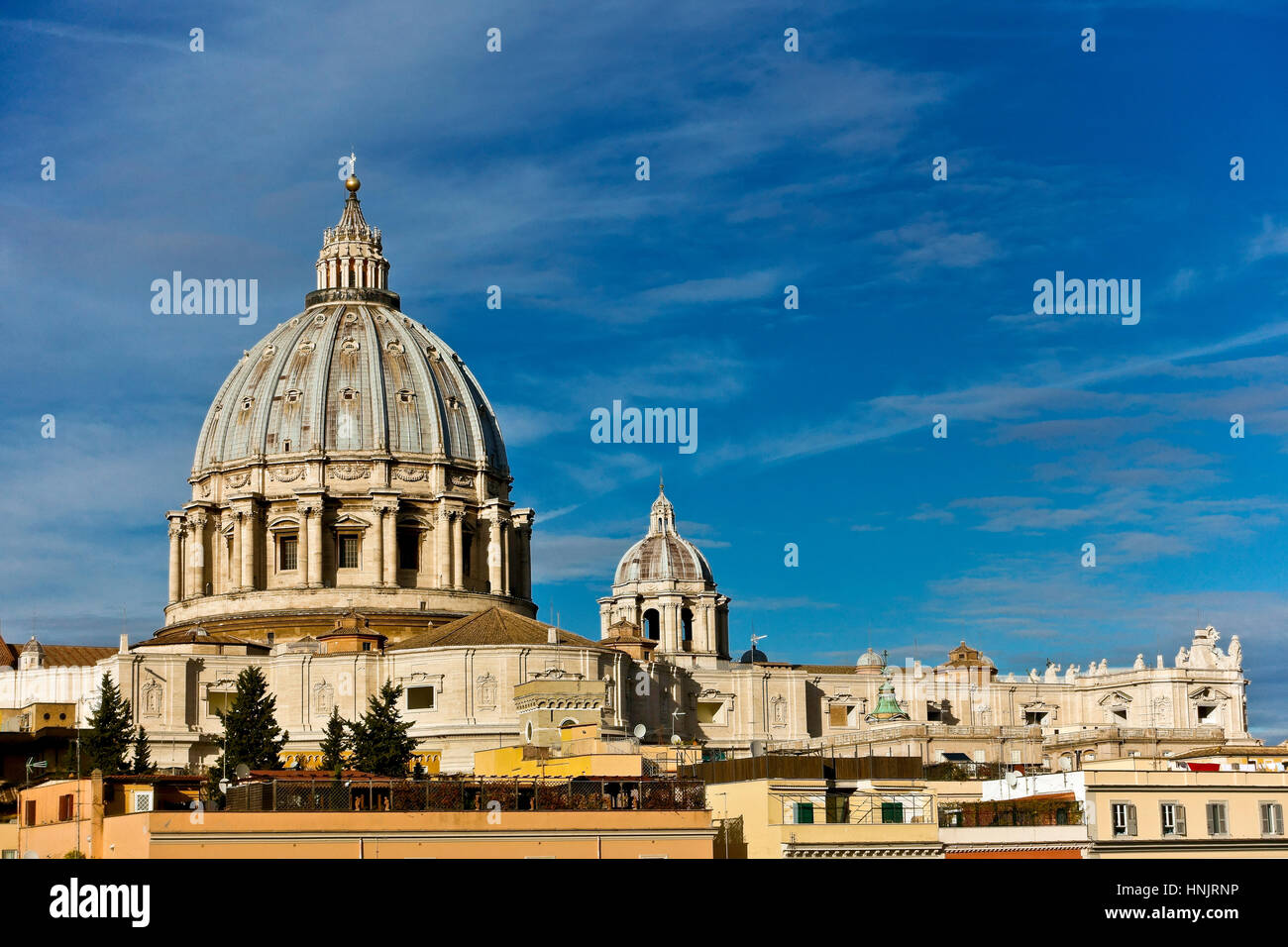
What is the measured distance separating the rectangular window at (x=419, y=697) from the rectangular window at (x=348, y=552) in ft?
71.0

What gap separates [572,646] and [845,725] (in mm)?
23592

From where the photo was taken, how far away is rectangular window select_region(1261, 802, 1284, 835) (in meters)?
63.3

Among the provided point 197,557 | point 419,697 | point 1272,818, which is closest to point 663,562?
point 197,557

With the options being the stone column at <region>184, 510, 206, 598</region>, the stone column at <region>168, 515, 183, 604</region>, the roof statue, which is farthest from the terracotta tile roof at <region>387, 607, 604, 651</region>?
the stone column at <region>168, 515, 183, 604</region>

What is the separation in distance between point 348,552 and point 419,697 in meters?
23.0

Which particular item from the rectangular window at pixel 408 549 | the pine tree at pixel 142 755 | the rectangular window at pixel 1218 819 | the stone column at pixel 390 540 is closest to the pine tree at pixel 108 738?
the pine tree at pixel 142 755

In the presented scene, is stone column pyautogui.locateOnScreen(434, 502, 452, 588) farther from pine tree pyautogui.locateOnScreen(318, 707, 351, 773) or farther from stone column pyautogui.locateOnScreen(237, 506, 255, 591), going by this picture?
pine tree pyautogui.locateOnScreen(318, 707, 351, 773)

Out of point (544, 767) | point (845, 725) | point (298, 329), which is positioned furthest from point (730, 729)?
point (544, 767)

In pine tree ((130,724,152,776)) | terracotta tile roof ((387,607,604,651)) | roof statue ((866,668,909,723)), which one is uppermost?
terracotta tile roof ((387,607,604,651))

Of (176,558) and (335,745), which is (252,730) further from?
(176,558)

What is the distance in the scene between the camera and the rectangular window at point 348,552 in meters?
140

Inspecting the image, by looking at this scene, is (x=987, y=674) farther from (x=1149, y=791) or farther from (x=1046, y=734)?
(x=1149, y=791)

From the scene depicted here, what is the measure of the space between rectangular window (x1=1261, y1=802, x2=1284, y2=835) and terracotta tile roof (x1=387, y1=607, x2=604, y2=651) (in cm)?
5990
